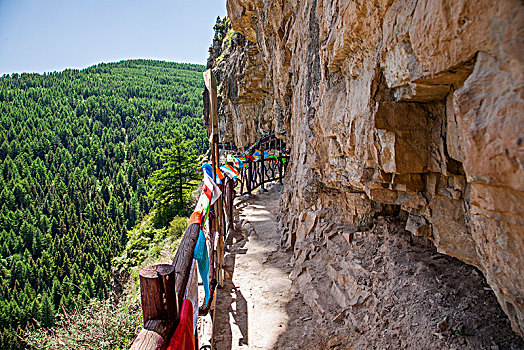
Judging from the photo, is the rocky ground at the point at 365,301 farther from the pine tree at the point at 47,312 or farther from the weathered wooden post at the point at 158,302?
the pine tree at the point at 47,312

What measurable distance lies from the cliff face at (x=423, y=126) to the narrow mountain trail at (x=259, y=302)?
0.68 metres

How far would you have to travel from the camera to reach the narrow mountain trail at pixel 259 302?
397 cm

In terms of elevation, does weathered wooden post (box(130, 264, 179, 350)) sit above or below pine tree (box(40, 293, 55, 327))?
above

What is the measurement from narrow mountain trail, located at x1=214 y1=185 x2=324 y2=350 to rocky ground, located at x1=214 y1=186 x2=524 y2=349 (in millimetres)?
14

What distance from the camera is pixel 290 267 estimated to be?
5.73 m

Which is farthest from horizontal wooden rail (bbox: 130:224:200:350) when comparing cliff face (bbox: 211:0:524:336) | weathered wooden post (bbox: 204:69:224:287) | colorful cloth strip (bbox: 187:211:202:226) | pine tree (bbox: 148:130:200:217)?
pine tree (bbox: 148:130:200:217)

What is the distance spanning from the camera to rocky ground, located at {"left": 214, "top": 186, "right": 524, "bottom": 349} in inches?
101

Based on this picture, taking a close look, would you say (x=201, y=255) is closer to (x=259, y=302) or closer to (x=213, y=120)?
(x=259, y=302)

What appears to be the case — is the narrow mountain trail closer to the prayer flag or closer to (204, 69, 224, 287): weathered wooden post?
(204, 69, 224, 287): weathered wooden post

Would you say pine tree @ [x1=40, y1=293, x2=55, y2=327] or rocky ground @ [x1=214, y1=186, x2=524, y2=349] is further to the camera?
pine tree @ [x1=40, y1=293, x2=55, y2=327]

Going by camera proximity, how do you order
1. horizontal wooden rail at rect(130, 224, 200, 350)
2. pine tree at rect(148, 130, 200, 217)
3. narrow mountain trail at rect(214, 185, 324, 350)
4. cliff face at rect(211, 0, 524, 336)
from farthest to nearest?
pine tree at rect(148, 130, 200, 217), narrow mountain trail at rect(214, 185, 324, 350), horizontal wooden rail at rect(130, 224, 200, 350), cliff face at rect(211, 0, 524, 336)

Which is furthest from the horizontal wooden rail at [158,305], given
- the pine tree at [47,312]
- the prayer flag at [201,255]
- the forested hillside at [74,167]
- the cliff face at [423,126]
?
the pine tree at [47,312]

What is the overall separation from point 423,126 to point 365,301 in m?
2.03

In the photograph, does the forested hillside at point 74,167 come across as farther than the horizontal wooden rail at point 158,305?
Yes
